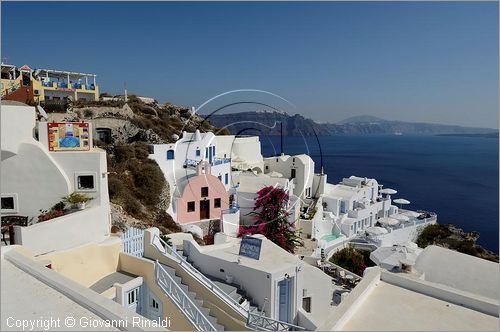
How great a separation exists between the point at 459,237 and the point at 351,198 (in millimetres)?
16425

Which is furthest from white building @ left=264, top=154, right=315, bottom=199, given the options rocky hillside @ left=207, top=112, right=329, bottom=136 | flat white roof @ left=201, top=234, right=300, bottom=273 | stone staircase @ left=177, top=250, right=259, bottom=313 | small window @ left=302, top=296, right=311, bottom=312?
stone staircase @ left=177, top=250, right=259, bottom=313

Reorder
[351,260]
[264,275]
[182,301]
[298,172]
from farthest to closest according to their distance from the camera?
[298,172] < [351,260] < [264,275] < [182,301]

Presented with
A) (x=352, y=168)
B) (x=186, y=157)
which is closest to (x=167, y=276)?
(x=186, y=157)

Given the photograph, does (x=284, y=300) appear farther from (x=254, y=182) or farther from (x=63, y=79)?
(x=63, y=79)

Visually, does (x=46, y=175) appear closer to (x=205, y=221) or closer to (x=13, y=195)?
(x=13, y=195)

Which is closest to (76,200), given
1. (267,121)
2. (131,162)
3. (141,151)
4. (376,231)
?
(131,162)

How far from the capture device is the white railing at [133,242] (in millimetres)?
10680

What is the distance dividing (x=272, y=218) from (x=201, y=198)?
541 cm

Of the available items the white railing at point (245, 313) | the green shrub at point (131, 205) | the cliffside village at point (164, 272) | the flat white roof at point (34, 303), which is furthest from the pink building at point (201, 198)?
the flat white roof at point (34, 303)

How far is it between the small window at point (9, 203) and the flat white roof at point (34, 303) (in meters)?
5.58

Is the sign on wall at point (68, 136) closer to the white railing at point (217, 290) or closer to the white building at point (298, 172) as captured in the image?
the white railing at point (217, 290)

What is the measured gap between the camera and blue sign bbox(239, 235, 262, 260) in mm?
11188

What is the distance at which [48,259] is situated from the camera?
28.4 feet

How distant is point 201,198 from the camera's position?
24.1 m
